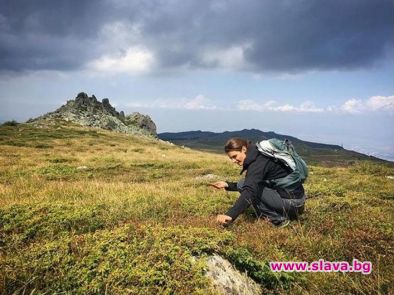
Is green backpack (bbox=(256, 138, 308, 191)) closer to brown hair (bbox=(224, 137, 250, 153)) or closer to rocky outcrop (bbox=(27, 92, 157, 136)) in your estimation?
brown hair (bbox=(224, 137, 250, 153))

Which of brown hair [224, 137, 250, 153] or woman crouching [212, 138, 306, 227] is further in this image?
brown hair [224, 137, 250, 153]

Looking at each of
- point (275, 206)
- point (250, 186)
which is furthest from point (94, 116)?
point (250, 186)

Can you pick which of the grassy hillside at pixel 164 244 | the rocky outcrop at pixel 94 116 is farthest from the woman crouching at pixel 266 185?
the rocky outcrop at pixel 94 116

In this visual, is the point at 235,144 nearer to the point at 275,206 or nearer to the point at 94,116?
the point at 275,206

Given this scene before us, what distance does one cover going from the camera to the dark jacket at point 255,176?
6.87 metres

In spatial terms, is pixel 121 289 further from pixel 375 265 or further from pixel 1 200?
pixel 1 200

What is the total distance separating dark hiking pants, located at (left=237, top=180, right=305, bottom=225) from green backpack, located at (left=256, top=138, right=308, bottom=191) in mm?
248

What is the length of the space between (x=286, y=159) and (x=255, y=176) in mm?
797

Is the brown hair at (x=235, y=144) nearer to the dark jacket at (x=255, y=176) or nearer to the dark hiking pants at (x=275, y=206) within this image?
the dark jacket at (x=255, y=176)

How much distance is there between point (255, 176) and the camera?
727 centimetres

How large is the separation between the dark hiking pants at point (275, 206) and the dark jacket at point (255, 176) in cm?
11

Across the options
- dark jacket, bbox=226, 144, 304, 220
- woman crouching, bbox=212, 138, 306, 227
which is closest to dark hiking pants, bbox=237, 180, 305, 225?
woman crouching, bbox=212, 138, 306, 227

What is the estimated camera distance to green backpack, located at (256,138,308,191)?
744 centimetres

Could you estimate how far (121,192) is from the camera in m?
11.0
